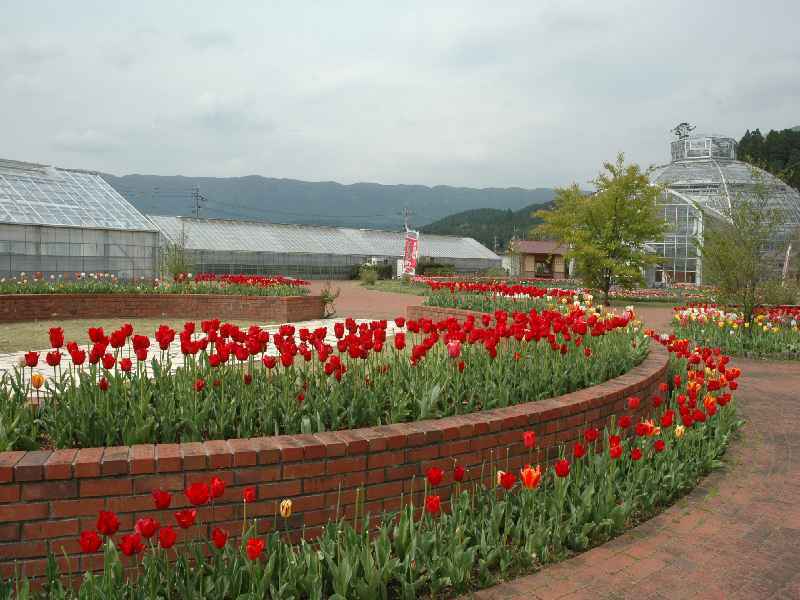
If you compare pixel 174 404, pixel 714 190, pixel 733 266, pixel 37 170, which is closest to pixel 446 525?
pixel 174 404

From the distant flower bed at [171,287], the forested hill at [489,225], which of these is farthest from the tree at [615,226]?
the forested hill at [489,225]

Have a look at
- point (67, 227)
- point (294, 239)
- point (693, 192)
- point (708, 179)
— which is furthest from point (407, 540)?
point (708, 179)

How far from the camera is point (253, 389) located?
3.84 metres

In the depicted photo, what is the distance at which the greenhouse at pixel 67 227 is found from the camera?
69.2 feet

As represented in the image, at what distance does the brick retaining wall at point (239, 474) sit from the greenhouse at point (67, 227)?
2001 cm

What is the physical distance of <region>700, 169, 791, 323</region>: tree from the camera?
12.3 meters

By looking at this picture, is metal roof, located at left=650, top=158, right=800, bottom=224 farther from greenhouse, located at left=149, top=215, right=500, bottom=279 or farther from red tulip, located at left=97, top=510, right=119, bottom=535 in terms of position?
red tulip, located at left=97, top=510, right=119, bottom=535

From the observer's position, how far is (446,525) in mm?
3207

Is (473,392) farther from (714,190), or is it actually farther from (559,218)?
(714,190)

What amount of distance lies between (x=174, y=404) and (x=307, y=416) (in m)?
0.71

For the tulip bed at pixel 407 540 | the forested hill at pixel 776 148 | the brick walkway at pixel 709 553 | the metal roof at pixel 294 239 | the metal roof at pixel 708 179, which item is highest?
the forested hill at pixel 776 148

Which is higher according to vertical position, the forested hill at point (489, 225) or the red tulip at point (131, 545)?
the forested hill at point (489, 225)

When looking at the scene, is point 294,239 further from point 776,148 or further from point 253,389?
point 776,148

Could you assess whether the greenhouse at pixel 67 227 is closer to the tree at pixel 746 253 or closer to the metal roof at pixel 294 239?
the metal roof at pixel 294 239
